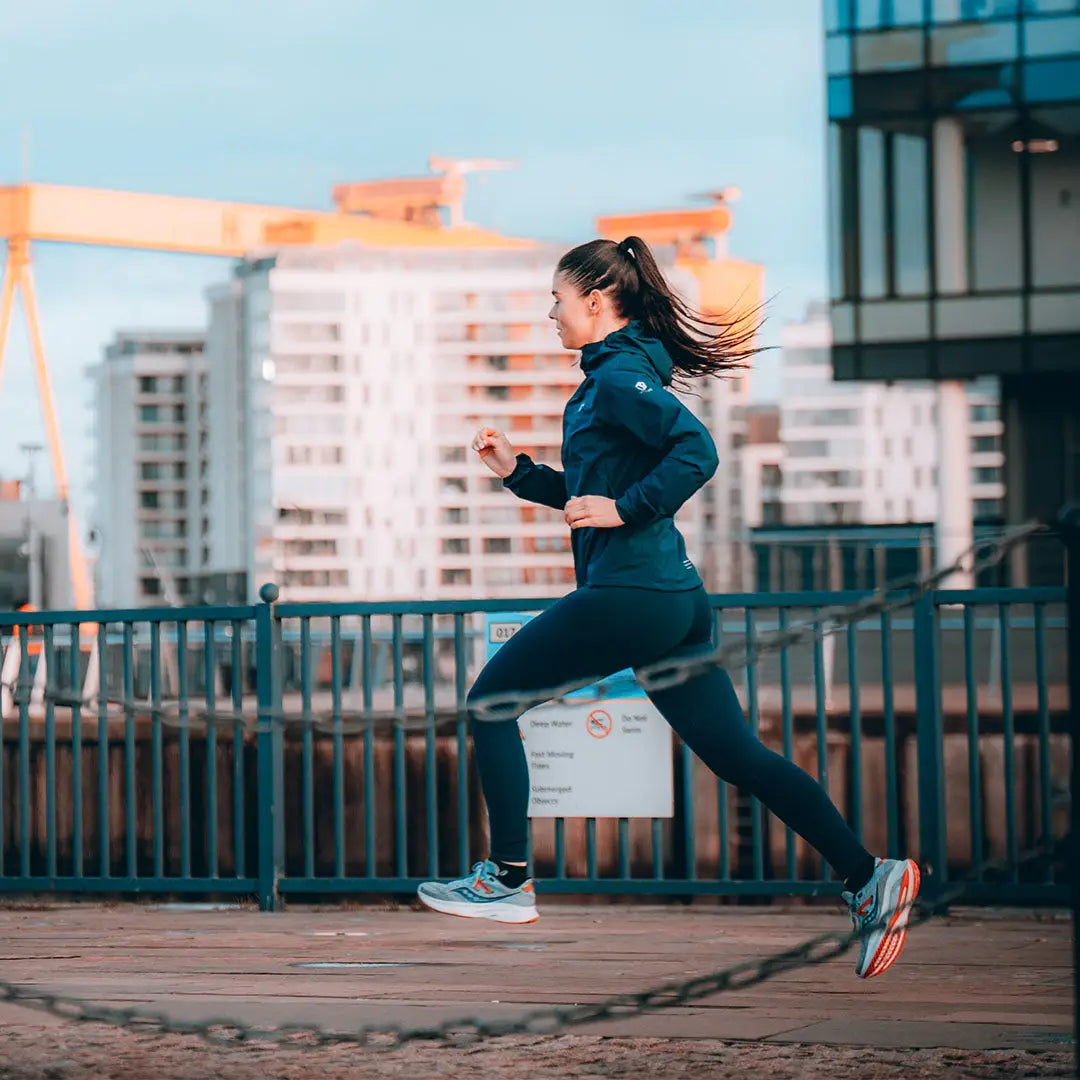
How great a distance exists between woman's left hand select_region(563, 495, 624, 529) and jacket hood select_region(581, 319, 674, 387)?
0.41 metres

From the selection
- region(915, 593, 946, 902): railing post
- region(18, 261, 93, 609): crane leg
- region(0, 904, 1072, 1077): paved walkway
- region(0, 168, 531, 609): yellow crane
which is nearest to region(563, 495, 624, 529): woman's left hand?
region(0, 904, 1072, 1077): paved walkway

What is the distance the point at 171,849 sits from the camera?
866 cm

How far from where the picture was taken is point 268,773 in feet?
27.4

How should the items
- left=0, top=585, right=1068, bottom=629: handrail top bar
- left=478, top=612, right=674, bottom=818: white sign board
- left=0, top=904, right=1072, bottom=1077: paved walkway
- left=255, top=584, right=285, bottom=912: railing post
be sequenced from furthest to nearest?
left=255, top=584, right=285, bottom=912: railing post < left=478, top=612, right=674, bottom=818: white sign board < left=0, top=585, right=1068, bottom=629: handrail top bar < left=0, top=904, right=1072, bottom=1077: paved walkway

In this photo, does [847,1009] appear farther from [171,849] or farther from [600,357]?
[171,849]

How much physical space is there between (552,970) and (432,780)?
208cm

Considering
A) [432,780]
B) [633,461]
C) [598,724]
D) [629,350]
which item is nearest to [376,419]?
[432,780]

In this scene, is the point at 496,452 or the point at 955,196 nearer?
the point at 496,452

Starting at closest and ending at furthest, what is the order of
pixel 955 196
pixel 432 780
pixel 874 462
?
pixel 432 780 → pixel 955 196 → pixel 874 462

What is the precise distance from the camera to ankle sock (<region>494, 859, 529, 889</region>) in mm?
5383

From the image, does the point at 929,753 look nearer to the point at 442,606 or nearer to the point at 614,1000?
the point at 442,606

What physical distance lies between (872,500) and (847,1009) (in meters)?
188

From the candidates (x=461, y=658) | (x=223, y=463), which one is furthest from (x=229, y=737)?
(x=223, y=463)

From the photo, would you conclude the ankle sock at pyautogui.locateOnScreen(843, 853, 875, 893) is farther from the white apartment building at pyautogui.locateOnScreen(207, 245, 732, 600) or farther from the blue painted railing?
the white apartment building at pyautogui.locateOnScreen(207, 245, 732, 600)
